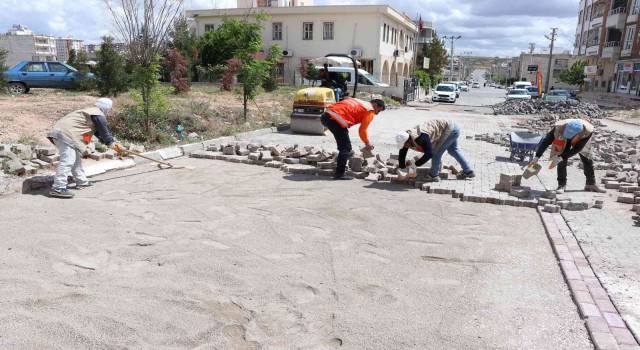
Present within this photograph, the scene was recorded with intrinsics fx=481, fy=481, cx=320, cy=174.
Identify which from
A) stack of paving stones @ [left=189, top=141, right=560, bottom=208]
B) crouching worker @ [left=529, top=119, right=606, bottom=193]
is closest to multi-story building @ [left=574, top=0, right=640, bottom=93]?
crouching worker @ [left=529, top=119, right=606, bottom=193]

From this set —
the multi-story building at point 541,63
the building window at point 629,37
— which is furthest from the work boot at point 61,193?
the multi-story building at point 541,63

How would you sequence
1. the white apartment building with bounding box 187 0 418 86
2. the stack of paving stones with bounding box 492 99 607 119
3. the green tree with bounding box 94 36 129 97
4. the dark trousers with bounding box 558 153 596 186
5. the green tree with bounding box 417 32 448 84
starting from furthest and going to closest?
the green tree with bounding box 417 32 448 84 < the white apartment building with bounding box 187 0 418 86 < the stack of paving stones with bounding box 492 99 607 119 < the green tree with bounding box 94 36 129 97 < the dark trousers with bounding box 558 153 596 186

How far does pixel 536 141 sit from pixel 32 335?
9334 millimetres

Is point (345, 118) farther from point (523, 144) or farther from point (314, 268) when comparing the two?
point (523, 144)

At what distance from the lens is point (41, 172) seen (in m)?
7.71

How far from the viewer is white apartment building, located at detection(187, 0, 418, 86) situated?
33750 mm

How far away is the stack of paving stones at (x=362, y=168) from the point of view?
698 cm

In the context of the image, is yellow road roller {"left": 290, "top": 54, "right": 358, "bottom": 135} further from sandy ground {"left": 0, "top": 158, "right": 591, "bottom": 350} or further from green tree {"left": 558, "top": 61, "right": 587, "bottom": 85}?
green tree {"left": 558, "top": 61, "right": 587, "bottom": 85}

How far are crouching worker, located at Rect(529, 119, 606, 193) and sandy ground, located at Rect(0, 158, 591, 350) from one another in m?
1.35

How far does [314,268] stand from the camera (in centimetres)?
449

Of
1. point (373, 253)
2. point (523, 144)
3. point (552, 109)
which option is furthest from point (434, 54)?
point (373, 253)

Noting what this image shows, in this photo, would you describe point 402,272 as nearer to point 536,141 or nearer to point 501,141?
point 536,141

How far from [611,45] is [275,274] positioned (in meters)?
51.7

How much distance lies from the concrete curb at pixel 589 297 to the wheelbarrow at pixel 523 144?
4.46 m
